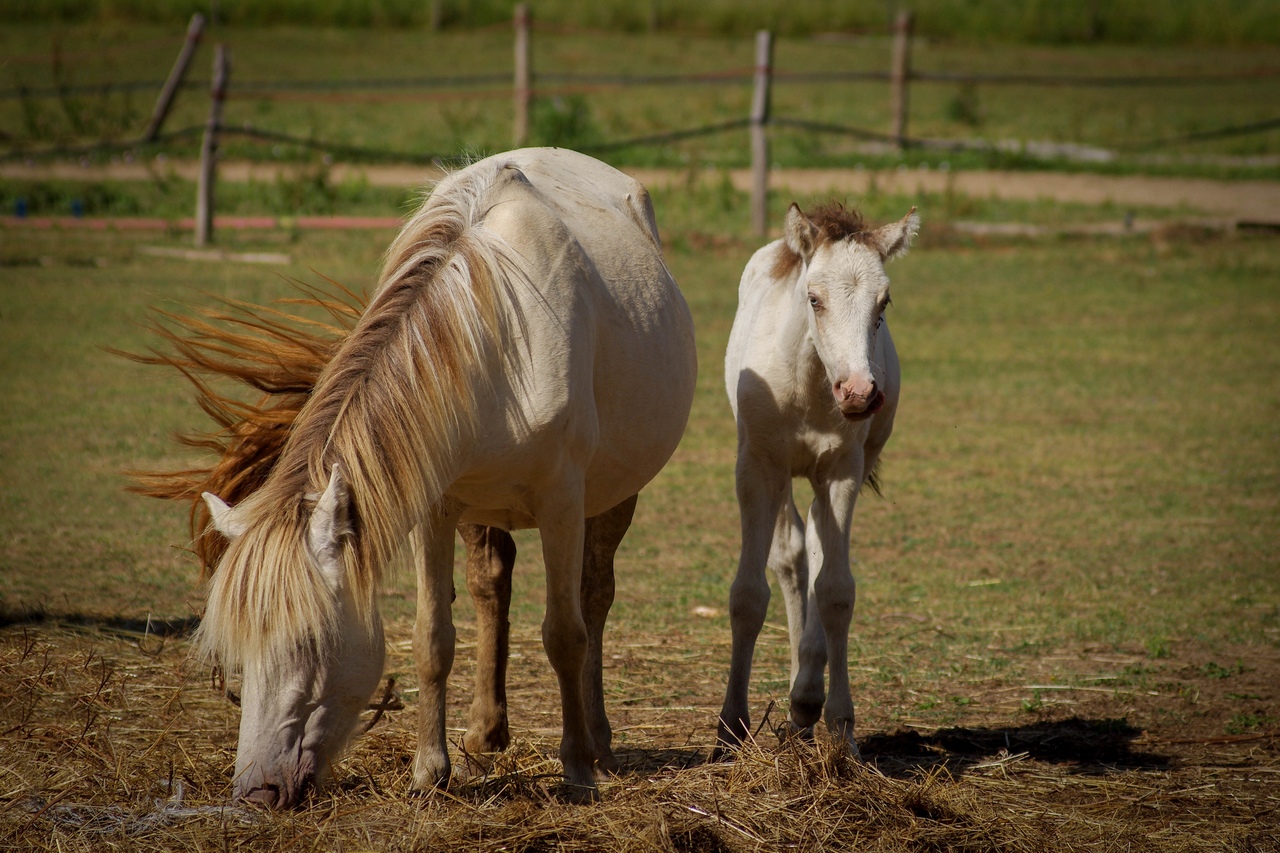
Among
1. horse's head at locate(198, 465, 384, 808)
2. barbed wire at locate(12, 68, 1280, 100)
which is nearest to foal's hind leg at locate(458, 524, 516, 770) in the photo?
horse's head at locate(198, 465, 384, 808)

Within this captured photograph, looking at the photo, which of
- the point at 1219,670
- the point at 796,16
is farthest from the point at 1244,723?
the point at 796,16

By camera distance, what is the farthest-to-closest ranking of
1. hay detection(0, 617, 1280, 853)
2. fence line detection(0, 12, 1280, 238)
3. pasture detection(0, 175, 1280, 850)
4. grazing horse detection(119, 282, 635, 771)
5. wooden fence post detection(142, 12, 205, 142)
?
wooden fence post detection(142, 12, 205, 142) < fence line detection(0, 12, 1280, 238) < grazing horse detection(119, 282, 635, 771) < pasture detection(0, 175, 1280, 850) < hay detection(0, 617, 1280, 853)

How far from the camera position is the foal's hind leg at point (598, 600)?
3.82m

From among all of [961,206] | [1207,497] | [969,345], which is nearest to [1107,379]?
[969,345]

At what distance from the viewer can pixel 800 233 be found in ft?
12.5

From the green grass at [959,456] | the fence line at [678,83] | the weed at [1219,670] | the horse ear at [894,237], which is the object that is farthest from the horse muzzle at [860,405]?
the fence line at [678,83]

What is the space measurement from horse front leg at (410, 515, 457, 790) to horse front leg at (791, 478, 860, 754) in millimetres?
1186

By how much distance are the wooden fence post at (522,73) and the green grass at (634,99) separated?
53 centimetres

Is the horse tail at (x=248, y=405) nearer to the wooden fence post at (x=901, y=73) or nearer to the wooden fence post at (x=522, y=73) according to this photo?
the wooden fence post at (x=522, y=73)

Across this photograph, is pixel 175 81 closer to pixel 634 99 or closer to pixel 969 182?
pixel 634 99

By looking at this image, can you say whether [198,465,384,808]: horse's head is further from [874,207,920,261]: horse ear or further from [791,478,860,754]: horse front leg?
[874,207,920,261]: horse ear

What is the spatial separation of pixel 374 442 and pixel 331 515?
0.21 meters

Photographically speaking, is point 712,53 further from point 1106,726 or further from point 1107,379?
point 1106,726

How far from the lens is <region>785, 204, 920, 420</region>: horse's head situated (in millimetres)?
3490
